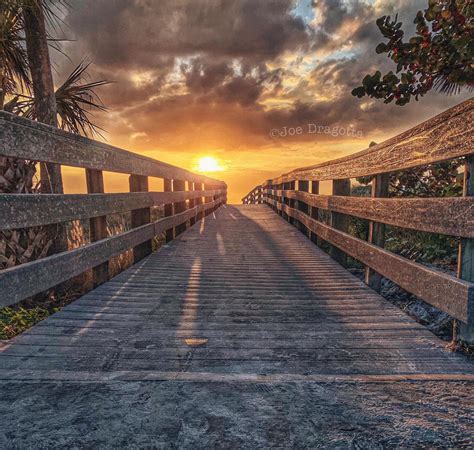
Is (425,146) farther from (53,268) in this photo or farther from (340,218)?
(53,268)

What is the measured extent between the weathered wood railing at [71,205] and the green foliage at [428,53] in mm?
2573

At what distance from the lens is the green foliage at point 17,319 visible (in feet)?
13.4

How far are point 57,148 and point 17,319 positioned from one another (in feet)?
9.48

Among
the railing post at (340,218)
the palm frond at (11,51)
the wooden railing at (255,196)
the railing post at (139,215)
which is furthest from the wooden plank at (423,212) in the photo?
the wooden railing at (255,196)

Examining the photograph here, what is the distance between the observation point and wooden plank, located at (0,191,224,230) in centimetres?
221

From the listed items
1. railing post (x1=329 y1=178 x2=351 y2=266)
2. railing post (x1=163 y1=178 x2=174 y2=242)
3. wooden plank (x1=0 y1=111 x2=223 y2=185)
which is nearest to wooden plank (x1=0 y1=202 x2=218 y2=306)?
wooden plank (x1=0 y1=111 x2=223 y2=185)

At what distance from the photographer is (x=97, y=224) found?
12.0ft

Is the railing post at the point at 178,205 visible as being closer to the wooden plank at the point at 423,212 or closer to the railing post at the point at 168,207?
the railing post at the point at 168,207

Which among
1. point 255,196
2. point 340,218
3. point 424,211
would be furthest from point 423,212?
point 255,196

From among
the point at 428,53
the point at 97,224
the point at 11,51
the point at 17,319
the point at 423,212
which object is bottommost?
the point at 17,319

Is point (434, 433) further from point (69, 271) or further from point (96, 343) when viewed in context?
point (69, 271)

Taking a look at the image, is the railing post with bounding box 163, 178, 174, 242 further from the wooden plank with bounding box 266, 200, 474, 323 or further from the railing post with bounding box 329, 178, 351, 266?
the wooden plank with bounding box 266, 200, 474, 323

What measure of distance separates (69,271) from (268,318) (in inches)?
67.9

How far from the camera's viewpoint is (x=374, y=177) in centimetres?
357
